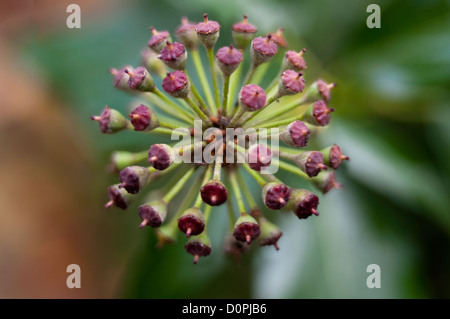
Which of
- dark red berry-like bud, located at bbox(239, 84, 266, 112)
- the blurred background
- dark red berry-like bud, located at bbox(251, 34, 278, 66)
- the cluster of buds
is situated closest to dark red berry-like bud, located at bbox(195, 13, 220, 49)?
the cluster of buds

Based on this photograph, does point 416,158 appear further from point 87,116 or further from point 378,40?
point 87,116

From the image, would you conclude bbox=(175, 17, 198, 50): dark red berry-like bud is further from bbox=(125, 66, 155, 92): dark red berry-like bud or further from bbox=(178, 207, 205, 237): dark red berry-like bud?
bbox=(178, 207, 205, 237): dark red berry-like bud

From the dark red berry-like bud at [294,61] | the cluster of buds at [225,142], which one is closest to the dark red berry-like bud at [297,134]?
the cluster of buds at [225,142]

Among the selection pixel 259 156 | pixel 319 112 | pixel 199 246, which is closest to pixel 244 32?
pixel 319 112

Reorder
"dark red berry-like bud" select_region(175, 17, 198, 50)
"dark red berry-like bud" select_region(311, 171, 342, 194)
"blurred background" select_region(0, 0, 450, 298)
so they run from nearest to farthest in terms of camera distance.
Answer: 1. "dark red berry-like bud" select_region(311, 171, 342, 194)
2. "dark red berry-like bud" select_region(175, 17, 198, 50)
3. "blurred background" select_region(0, 0, 450, 298)

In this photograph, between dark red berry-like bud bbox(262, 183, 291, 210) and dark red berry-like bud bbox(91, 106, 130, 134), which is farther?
dark red berry-like bud bbox(91, 106, 130, 134)

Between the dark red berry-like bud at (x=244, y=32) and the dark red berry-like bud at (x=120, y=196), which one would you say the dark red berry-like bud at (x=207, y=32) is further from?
the dark red berry-like bud at (x=120, y=196)
